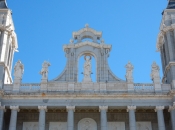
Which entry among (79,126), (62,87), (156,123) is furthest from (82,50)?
(156,123)

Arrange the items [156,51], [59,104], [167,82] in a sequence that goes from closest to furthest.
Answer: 1. [59,104]
2. [167,82]
3. [156,51]

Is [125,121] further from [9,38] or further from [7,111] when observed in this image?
[9,38]

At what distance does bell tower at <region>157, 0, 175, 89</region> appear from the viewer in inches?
1250

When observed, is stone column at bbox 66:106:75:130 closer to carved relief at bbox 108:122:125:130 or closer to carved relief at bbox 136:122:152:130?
carved relief at bbox 108:122:125:130

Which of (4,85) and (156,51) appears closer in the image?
(4,85)

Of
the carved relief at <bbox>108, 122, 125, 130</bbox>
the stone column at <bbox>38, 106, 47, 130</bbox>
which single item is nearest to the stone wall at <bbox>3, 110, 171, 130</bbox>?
the carved relief at <bbox>108, 122, 125, 130</bbox>

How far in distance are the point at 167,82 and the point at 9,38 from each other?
50.7ft

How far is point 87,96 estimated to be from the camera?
1183 inches

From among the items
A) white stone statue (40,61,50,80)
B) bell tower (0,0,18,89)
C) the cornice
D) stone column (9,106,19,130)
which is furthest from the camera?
the cornice

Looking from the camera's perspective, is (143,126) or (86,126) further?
(143,126)

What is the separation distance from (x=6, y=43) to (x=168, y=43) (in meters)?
15.1

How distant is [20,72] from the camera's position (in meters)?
31.5

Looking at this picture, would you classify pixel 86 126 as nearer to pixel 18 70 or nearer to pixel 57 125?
pixel 57 125

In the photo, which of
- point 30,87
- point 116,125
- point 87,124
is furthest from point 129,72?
point 30,87
